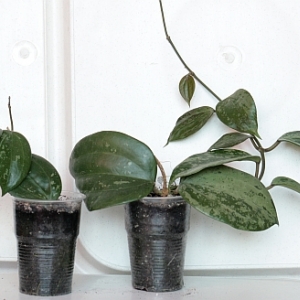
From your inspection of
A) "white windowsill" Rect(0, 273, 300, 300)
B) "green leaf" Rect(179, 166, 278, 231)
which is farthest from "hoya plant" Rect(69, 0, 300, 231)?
"white windowsill" Rect(0, 273, 300, 300)

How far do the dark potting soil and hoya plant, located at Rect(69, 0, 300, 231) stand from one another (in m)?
0.05

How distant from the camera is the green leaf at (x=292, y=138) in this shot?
3.37 feet

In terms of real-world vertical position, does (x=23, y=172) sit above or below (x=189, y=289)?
above

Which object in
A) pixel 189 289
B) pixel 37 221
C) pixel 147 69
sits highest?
pixel 147 69

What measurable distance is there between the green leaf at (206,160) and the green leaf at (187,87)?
138 millimetres

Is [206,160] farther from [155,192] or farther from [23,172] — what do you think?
[23,172]

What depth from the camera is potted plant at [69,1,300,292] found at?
883 millimetres

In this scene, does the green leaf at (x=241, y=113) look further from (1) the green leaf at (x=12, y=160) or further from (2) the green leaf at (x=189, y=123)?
(1) the green leaf at (x=12, y=160)

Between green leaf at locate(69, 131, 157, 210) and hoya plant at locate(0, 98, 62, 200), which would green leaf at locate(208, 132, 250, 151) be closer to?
green leaf at locate(69, 131, 157, 210)

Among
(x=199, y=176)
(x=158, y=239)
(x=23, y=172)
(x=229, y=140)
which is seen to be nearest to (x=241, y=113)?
(x=229, y=140)

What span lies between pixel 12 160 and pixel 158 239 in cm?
26

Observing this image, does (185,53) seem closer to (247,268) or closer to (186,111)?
(186,111)

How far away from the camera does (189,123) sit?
3.46 feet

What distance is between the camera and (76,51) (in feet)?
3.64
